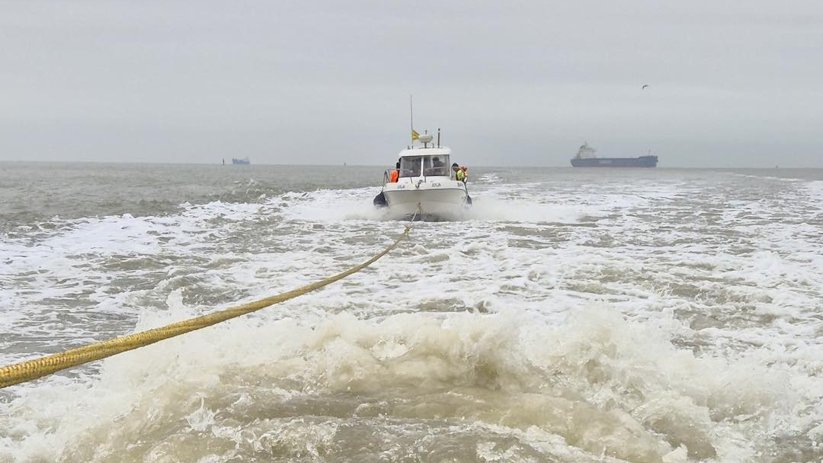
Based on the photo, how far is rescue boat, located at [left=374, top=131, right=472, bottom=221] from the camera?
19312mm

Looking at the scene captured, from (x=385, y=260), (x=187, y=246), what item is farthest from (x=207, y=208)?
(x=385, y=260)

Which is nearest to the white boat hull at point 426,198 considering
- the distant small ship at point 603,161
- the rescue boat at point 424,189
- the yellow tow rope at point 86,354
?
the rescue boat at point 424,189

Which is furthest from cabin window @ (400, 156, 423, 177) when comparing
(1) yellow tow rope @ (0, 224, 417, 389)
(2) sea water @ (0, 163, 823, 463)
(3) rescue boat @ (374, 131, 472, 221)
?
(1) yellow tow rope @ (0, 224, 417, 389)

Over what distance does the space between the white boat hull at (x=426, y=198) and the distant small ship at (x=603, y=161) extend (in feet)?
436

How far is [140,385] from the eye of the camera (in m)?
4.70

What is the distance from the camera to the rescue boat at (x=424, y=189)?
19312 millimetres

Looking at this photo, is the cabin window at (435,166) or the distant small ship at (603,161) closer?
the cabin window at (435,166)

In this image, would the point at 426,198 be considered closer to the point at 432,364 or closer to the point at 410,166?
the point at 410,166

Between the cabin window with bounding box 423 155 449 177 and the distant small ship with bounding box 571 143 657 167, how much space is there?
433 feet

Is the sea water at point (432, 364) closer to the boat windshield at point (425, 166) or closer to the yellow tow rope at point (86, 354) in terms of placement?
the yellow tow rope at point (86, 354)

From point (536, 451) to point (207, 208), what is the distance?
22431 millimetres

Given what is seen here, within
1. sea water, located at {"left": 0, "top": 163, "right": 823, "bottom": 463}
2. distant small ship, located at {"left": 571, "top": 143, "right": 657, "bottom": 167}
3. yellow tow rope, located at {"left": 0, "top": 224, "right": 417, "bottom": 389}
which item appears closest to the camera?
yellow tow rope, located at {"left": 0, "top": 224, "right": 417, "bottom": 389}

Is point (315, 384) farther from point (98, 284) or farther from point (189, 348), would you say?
point (98, 284)

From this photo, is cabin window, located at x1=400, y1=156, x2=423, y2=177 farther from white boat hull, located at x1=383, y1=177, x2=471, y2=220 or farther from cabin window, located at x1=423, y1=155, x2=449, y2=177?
white boat hull, located at x1=383, y1=177, x2=471, y2=220
